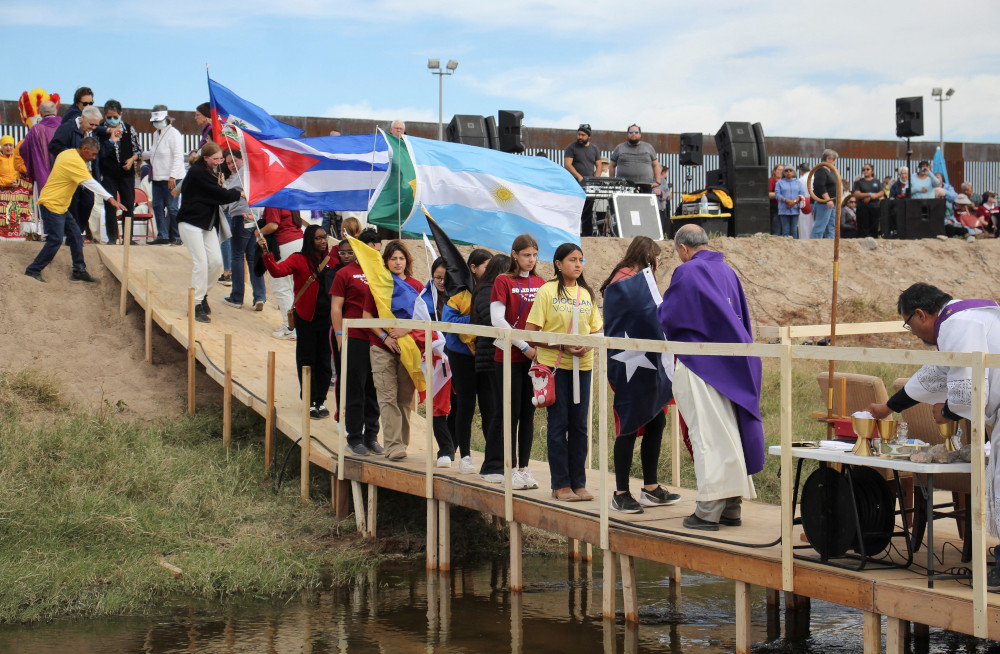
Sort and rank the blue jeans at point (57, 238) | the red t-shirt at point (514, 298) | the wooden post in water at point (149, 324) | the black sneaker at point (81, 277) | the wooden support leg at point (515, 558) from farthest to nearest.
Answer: the black sneaker at point (81, 277)
the blue jeans at point (57, 238)
the wooden post in water at point (149, 324)
the wooden support leg at point (515, 558)
the red t-shirt at point (514, 298)

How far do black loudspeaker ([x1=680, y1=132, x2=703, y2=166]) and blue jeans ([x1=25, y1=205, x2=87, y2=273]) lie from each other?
41.4 feet

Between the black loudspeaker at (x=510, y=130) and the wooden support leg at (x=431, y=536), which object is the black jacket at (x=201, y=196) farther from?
the black loudspeaker at (x=510, y=130)

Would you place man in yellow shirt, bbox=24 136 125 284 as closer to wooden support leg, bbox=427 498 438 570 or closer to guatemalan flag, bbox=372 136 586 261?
guatemalan flag, bbox=372 136 586 261

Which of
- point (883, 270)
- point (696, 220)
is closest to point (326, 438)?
point (696, 220)

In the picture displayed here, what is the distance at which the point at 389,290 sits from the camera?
9.20 metres

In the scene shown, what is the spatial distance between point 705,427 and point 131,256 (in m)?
9.76

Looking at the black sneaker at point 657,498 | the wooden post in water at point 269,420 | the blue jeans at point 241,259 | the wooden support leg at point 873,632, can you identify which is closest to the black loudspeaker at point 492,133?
the blue jeans at point 241,259

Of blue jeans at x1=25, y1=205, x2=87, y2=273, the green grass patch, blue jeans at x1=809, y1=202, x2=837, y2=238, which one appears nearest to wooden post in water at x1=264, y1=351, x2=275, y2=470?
the green grass patch

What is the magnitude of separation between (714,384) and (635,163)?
13421mm

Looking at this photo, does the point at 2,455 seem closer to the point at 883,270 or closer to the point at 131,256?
the point at 131,256

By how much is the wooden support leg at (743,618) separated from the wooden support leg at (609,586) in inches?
40.7

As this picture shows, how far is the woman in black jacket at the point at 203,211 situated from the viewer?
1184 cm

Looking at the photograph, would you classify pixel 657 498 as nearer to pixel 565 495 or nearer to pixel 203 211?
pixel 565 495

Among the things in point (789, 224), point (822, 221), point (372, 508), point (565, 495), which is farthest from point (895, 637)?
point (822, 221)
